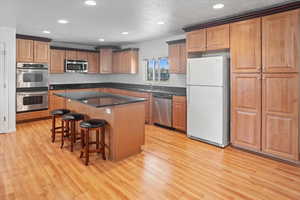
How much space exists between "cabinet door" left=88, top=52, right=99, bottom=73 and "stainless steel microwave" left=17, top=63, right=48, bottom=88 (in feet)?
5.68

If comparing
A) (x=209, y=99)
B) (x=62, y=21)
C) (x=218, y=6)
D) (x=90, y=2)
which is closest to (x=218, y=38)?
(x=218, y=6)

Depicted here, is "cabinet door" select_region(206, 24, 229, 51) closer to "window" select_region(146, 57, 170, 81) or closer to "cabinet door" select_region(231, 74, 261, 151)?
"cabinet door" select_region(231, 74, 261, 151)

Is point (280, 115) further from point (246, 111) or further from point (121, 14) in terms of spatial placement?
point (121, 14)

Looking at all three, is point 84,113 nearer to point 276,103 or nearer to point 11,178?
point 11,178

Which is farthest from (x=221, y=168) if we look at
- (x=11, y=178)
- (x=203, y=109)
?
(x=11, y=178)

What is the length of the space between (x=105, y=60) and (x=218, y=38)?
4.76m

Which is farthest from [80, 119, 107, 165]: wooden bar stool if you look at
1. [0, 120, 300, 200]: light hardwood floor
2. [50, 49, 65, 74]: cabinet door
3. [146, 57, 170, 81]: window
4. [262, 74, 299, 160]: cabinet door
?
[50, 49, 65, 74]: cabinet door

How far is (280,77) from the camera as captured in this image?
3189 mm

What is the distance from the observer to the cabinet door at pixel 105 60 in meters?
7.56

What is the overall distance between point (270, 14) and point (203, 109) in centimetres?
203

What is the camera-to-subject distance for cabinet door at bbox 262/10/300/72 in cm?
302

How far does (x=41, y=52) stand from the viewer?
5.92 m

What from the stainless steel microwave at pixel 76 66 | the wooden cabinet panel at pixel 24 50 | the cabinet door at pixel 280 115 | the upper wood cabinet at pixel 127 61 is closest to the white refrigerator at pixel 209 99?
the cabinet door at pixel 280 115

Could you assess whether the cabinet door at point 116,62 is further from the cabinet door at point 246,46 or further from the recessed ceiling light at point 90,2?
the cabinet door at point 246,46
